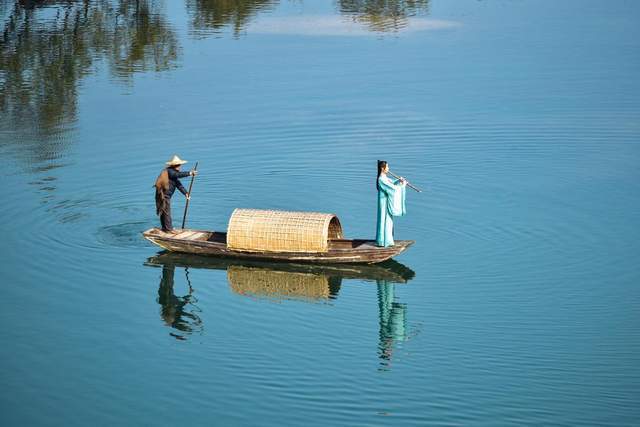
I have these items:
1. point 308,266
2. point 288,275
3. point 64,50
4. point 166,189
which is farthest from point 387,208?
point 64,50

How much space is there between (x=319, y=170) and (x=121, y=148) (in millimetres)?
5279

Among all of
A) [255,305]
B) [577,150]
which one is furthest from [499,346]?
[577,150]

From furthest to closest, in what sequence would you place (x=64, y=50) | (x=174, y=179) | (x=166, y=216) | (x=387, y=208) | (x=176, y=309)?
(x=64, y=50), (x=174, y=179), (x=166, y=216), (x=387, y=208), (x=176, y=309)

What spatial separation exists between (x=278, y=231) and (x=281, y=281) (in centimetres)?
90

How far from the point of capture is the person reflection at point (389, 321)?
17.4 meters

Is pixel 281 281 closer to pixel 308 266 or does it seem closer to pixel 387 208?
pixel 308 266

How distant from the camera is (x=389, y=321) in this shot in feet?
61.2

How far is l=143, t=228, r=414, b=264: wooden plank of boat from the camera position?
2045 centimetres

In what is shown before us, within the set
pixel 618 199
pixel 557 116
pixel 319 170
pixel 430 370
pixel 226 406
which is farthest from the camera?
pixel 557 116

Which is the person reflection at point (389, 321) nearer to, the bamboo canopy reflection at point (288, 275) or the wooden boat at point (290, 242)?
the bamboo canopy reflection at point (288, 275)

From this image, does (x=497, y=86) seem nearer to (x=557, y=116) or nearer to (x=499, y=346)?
(x=557, y=116)

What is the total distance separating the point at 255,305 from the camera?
19.3 m

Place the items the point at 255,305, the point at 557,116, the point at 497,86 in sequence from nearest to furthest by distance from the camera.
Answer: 1. the point at 255,305
2. the point at 557,116
3. the point at 497,86

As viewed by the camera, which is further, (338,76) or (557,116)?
(338,76)
